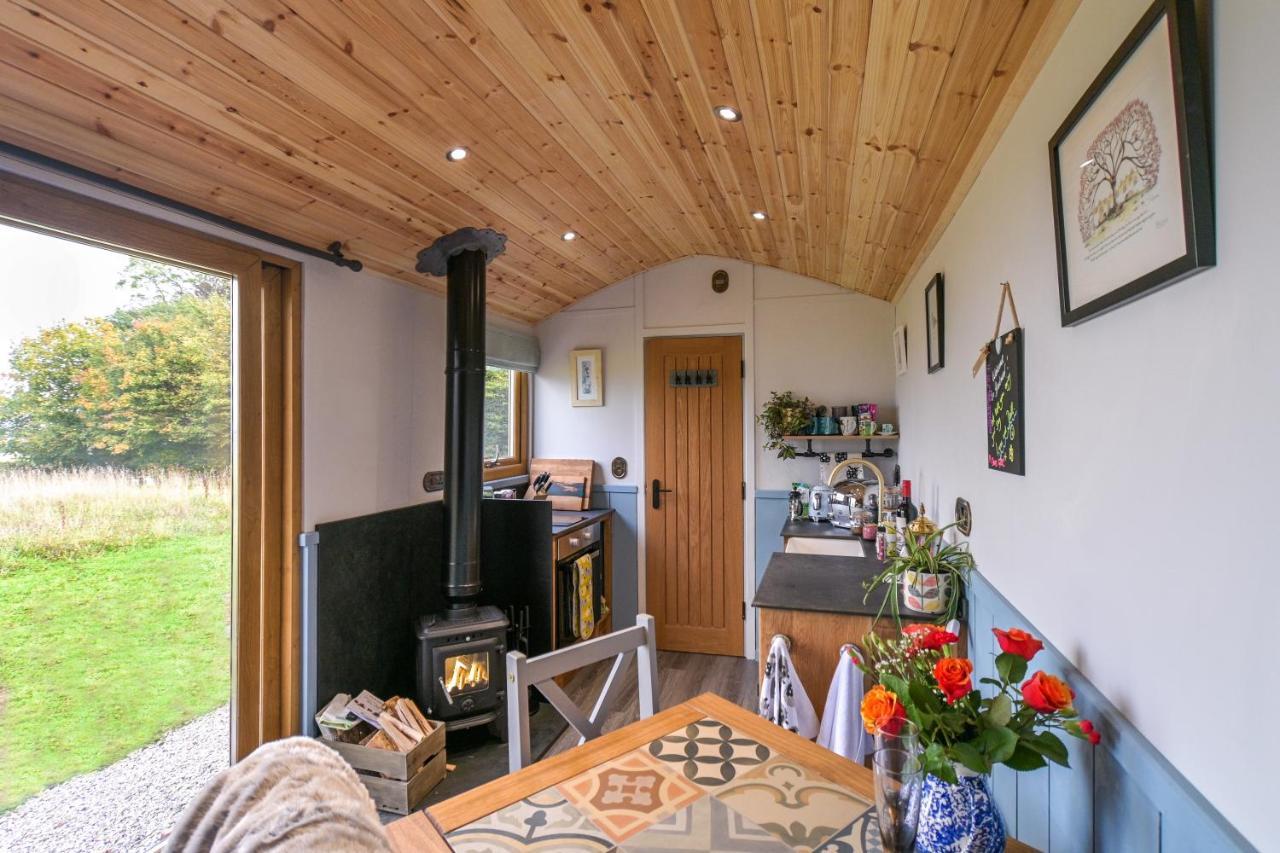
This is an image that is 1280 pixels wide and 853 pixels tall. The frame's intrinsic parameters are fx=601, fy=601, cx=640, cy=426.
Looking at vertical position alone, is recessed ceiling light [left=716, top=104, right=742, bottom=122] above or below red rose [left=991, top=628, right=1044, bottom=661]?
above

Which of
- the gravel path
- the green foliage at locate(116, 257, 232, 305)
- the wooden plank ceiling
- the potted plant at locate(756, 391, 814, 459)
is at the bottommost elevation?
the gravel path

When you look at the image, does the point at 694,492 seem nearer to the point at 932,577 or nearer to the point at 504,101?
the point at 932,577

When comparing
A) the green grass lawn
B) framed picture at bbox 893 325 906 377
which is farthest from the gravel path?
framed picture at bbox 893 325 906 377

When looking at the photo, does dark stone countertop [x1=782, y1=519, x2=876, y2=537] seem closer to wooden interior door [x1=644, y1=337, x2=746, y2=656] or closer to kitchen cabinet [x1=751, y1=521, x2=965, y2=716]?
wooden interior door [x1=644, y1=337, x2=746, y2=656]

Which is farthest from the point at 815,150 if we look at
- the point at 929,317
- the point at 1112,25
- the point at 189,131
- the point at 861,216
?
the point at 189,131

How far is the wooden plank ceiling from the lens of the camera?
1307 millimetres

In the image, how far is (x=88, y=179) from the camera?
167 cm

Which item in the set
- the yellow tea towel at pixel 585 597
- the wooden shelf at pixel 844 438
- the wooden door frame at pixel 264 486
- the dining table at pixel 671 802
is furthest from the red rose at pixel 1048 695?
the yellow tea towel at pixel 585 597

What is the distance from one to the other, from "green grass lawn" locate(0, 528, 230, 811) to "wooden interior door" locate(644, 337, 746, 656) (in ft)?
8.44

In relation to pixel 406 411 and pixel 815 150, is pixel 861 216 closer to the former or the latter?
pixel 815 150

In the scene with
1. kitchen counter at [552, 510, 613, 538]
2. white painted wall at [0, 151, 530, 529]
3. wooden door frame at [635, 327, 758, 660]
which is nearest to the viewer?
white painted wall at [0, 151, 530, 529]

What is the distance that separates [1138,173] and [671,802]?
1.22 meters

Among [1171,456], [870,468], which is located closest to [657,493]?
[870,468]

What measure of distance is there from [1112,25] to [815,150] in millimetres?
1118
